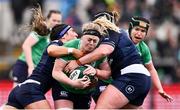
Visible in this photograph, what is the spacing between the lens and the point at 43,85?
9672 mm

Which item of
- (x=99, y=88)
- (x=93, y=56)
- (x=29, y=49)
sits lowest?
(x=99, y=88)

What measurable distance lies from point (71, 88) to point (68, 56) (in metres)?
0.38

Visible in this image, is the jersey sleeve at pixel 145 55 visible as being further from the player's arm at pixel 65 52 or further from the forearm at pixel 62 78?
the forearm at pixel 62 78

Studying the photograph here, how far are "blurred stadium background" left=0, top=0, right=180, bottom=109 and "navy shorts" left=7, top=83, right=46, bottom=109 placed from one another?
282 inches

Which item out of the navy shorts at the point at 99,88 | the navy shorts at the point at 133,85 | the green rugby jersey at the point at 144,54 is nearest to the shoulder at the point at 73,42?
the navy shorts at the point at 133,85

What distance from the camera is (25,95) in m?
9.52

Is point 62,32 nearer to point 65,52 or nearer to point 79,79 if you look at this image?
point 65,52

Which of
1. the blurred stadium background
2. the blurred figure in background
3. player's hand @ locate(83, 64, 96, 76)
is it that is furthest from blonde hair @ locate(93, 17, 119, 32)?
the blurred stadium background

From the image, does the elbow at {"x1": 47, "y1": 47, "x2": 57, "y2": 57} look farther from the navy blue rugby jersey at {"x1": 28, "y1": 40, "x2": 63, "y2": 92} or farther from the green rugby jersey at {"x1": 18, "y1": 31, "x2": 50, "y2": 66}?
the green rugby jersey at {"x1": 18, "y1": 31, "x2": 50, "y2": 66}

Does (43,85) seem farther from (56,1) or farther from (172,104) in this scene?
(56,1)

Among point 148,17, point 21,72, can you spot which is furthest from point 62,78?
point 148,17

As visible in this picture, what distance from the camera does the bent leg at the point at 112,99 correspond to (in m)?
9.34

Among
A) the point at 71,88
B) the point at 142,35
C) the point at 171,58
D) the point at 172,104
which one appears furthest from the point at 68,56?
the point at 171,58

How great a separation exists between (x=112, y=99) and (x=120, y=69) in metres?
0.48
